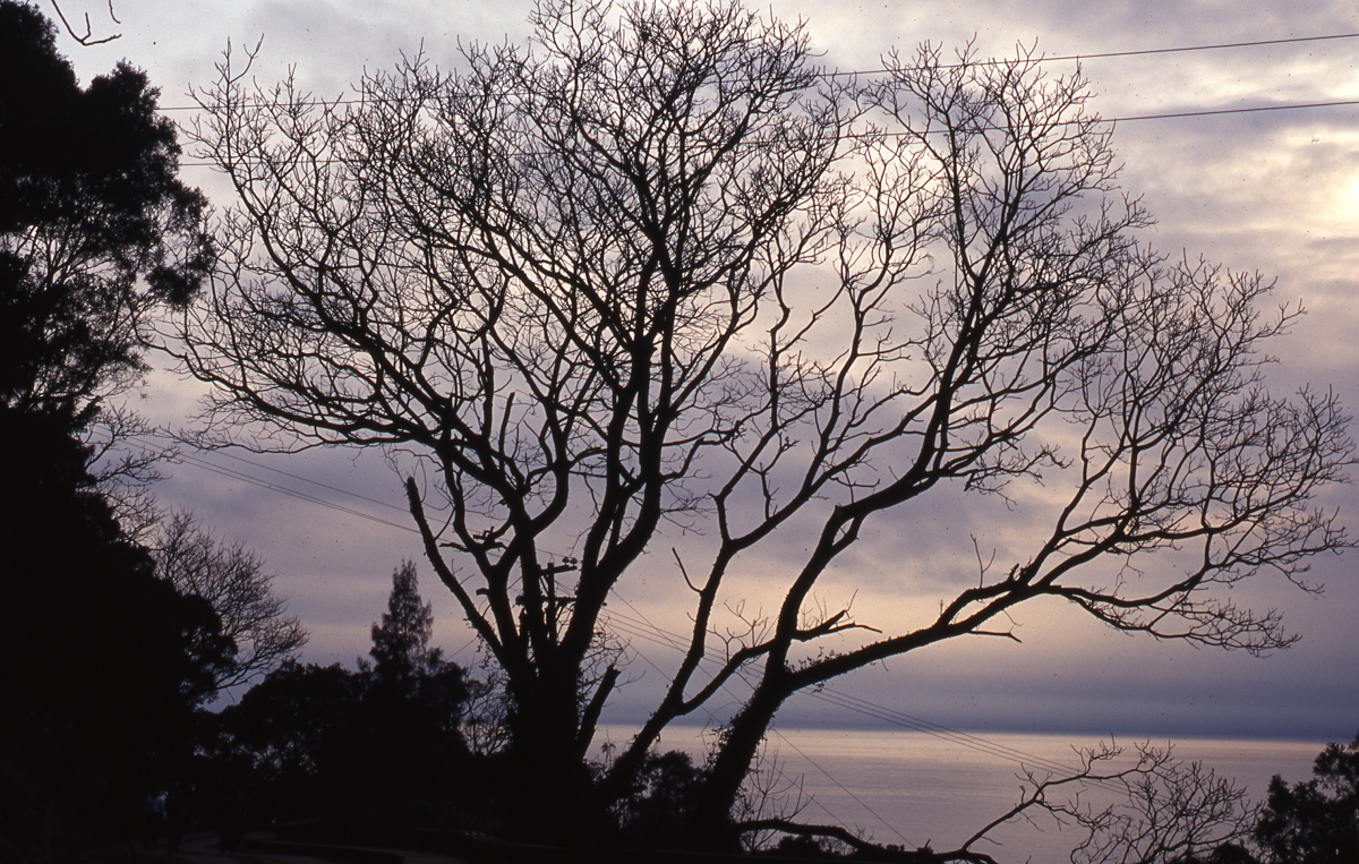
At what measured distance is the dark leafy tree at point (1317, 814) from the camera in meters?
26.4

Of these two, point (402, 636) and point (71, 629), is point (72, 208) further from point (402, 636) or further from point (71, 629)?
point (402, 636)

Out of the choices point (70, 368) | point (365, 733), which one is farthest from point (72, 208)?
point (365, 733)

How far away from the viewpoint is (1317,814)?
31516mm

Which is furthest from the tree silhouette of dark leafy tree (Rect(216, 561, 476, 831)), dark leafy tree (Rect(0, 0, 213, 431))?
dark leafy tree (Rect(216, 561, 476, 831))

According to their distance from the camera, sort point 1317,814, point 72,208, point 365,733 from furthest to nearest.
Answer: point 365,733 < point 1317,814 < point 72,208

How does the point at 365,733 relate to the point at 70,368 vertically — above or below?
below

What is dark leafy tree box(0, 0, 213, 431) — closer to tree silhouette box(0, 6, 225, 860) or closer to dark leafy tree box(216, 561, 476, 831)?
tree silhouette box(0, 6, 225, 860)

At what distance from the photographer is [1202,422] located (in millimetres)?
13617

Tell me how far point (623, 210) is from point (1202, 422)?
24.0 ft

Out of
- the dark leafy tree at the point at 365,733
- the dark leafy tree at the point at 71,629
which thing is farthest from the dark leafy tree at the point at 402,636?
the dark leafy tree at the point at 71,629

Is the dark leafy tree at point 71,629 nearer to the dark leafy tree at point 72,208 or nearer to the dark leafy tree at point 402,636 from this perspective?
the dark leafy tree at point 72,208

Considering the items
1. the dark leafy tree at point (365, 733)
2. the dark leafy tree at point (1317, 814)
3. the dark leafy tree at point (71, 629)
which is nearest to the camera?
the dark leafy tree at point (71, 629)

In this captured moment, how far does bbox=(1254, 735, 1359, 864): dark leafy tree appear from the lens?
2644 cm

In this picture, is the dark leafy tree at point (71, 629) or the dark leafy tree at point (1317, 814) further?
the dark leafy tree at point (1317, 814)
